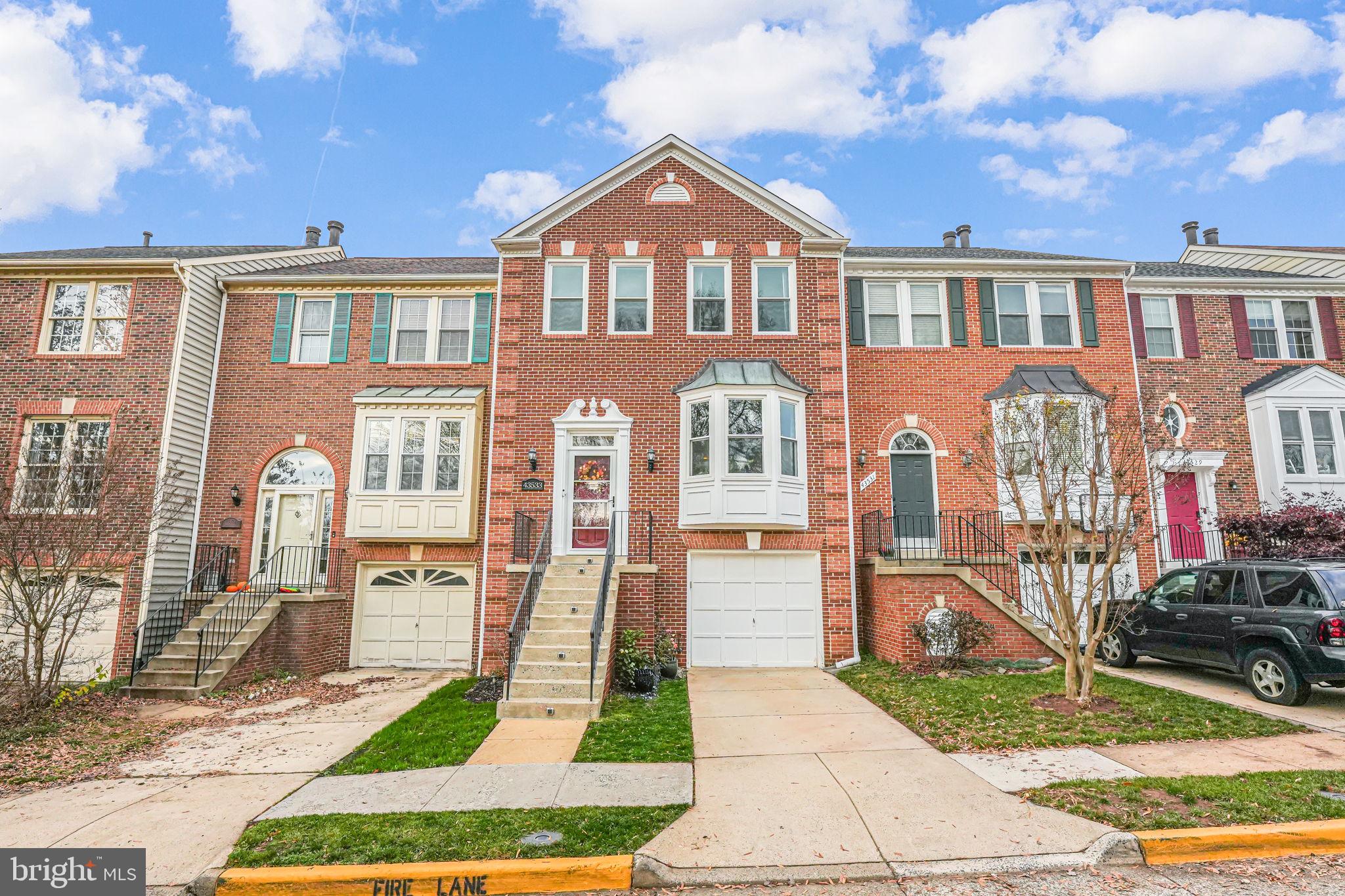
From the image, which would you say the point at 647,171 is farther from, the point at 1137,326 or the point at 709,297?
the point at 1137,326

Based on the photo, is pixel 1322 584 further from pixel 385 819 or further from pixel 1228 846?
pixel 385 819

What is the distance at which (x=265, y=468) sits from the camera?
14406 mm

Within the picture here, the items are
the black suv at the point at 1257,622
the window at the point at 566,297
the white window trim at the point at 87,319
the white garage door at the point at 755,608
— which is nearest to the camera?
the black suv at the point at 1257,622

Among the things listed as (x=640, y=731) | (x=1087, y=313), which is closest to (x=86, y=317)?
(x=640, y=731)

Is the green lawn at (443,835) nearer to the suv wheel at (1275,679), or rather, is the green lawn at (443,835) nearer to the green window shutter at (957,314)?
the suv wheel at (1275,679)

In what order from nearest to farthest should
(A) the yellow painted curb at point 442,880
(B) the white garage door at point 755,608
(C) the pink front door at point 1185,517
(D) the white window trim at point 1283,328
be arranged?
(A) the yellow painted curb at point 442,880
(B) the white garage door at point 755,608
(C) the pink front door at point 1185,517
(D) the white window trim at point 1283,328

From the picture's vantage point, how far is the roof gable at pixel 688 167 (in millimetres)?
14188

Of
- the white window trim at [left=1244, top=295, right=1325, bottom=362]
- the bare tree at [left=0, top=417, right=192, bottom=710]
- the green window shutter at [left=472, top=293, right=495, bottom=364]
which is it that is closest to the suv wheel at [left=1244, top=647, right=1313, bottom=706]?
the white window trim at [left=1244, top=295, right=1325, bottom=362]

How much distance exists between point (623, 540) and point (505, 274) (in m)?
5.98

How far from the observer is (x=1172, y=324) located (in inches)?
618

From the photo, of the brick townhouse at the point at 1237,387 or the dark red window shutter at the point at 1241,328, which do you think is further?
the dark red window shutter at the point at 1241,328

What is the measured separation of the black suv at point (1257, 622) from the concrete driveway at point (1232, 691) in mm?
191

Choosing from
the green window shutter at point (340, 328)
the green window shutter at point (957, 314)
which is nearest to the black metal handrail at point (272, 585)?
the green window shutter at point (340, 328)

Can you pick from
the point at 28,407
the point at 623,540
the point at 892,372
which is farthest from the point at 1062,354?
the point at 28,407
